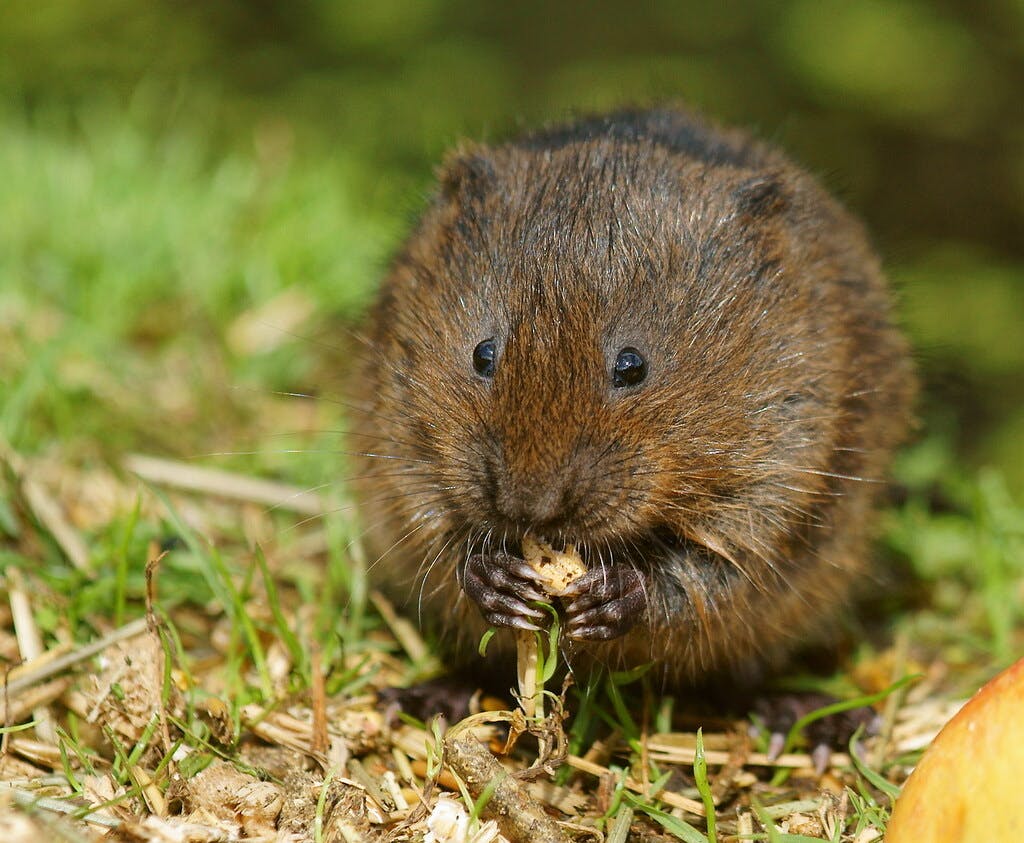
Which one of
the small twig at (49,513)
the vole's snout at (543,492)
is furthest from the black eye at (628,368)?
the small twig at (49,513)

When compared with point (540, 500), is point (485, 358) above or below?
above

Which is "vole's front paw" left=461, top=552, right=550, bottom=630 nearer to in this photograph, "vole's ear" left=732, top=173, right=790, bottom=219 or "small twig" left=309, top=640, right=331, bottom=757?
"small twig" left=309, top=640, right=331, bottom=757

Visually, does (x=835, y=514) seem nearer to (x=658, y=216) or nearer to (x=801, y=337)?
(x=801, y=337)

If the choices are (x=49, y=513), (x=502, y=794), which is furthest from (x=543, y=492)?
(x=49, y=513)

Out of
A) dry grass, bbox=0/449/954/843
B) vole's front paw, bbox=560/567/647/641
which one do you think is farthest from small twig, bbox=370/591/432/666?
vole's front paw, bbox=560/567/647/641

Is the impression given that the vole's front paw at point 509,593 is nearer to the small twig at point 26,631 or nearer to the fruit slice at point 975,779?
the fruit slice at point 975,779

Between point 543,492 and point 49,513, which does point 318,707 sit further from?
point 49,513
